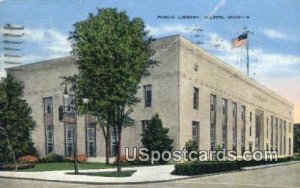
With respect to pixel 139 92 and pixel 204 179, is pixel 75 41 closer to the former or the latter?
pixel 139 92

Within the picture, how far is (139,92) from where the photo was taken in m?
11.3

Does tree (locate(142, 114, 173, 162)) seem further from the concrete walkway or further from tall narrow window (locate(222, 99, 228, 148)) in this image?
tall narrow window (locate(222, 99, 228, 148))

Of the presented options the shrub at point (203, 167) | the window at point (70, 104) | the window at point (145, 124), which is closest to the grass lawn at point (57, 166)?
the window at point (70, 104)

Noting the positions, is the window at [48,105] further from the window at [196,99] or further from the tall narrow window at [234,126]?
the tall narrow window at [234,126]

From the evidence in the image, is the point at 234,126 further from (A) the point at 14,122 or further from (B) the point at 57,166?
(A) the point at 14,122

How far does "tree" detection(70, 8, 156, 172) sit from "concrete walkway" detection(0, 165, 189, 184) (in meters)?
0.59

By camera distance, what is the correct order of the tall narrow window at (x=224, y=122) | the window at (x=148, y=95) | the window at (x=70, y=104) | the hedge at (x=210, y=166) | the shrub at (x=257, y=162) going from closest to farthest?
the shrub at (x=257, y=162) → the hedge at (x=210, y=166) → the tall narrow window at (x=224, y=122) → the window at (x=148, y=95) → the window at (x=70, y=104)

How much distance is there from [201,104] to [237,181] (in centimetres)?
180

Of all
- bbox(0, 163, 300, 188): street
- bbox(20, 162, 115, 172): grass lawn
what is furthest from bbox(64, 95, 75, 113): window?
bbox(0, 163, 300, 188): street

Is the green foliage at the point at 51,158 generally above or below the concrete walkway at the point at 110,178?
above

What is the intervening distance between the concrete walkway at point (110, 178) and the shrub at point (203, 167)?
167 millimetres

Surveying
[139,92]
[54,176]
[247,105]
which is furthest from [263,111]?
[54,176]

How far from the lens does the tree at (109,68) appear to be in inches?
429

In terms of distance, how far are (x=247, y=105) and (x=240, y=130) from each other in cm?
55
